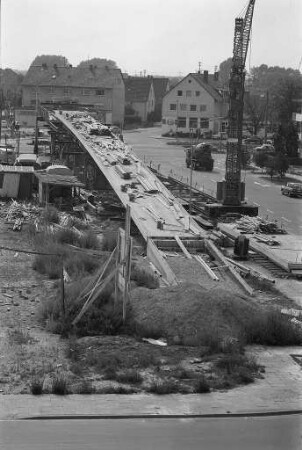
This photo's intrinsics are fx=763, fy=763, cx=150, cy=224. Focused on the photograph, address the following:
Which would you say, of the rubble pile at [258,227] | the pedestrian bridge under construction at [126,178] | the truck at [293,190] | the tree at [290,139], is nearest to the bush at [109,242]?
the pedestrian bridge under construction at [126,178]

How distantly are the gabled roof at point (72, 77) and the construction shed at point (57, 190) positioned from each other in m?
41.5

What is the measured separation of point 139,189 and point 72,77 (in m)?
44.1

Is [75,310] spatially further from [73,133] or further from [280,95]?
[280,95]

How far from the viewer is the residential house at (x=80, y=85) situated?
220 ft

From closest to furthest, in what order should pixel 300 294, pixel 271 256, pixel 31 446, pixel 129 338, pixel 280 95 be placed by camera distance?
1. pixel 31 446
2. pixel 129 338
3. pixel 300 294
4. pixel 271 256
5. pixel 280 95

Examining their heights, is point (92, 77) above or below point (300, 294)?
above

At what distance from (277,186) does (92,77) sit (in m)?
34.5

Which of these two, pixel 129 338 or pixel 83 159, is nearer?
pixel 129 338

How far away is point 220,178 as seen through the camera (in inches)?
1549

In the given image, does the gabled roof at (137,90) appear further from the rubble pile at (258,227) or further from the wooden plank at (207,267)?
the wooden plank at (207,267)

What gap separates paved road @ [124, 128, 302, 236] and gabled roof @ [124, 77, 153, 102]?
1336 cm

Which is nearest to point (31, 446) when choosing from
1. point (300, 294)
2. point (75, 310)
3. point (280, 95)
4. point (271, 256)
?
point (75, 310)

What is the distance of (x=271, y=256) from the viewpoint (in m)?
20.1

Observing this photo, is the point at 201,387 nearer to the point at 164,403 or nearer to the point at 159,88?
the point at 164,403
